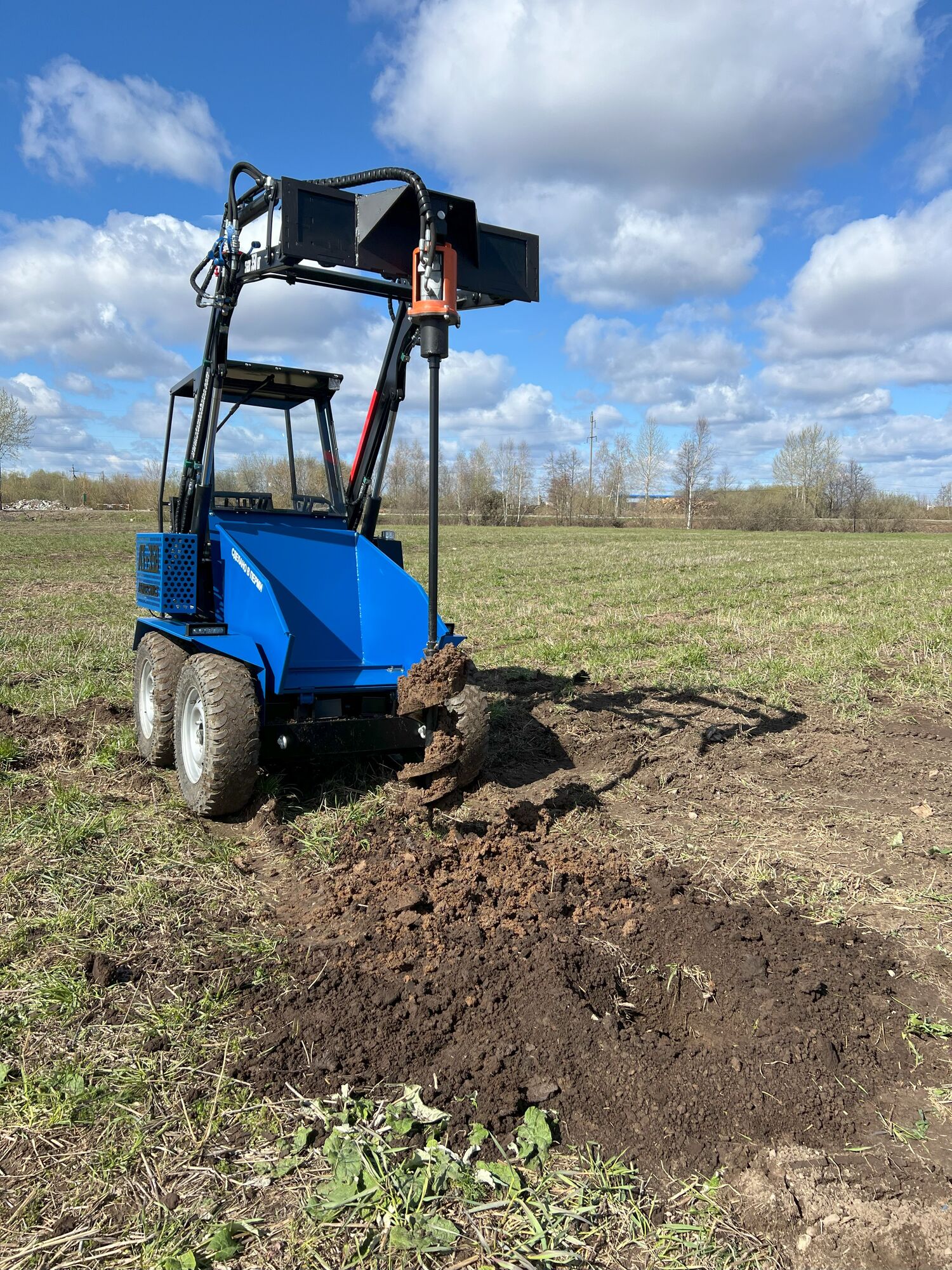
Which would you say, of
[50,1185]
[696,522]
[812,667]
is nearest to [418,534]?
[696,522]

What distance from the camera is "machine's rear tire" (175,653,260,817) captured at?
4.64 metres

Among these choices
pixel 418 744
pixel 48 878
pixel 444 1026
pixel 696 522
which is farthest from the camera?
pixel 696 522

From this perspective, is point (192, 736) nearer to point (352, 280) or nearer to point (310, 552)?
point (310, 552)

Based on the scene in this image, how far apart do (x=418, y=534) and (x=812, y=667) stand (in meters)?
33.4

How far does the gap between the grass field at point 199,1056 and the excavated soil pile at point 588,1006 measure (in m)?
0.15

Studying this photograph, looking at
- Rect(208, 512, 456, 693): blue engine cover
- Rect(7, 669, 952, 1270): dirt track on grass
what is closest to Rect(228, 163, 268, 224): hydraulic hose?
Rect(208, 512, 456, 693): blue engine cover

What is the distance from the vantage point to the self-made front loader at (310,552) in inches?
169

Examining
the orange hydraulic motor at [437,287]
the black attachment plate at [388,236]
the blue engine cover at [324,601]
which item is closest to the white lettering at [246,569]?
the blue engine cover at [324,601]

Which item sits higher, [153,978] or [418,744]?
[418,744]

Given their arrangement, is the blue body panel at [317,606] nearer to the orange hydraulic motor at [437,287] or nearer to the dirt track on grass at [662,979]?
the dirt track on grass at [662,979]

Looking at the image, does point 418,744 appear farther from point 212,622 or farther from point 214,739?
point 212,622

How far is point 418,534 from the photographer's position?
41.2m

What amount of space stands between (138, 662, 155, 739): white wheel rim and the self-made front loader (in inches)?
0.9

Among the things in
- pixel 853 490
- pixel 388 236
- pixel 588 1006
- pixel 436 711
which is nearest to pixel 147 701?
pixel 436 711
